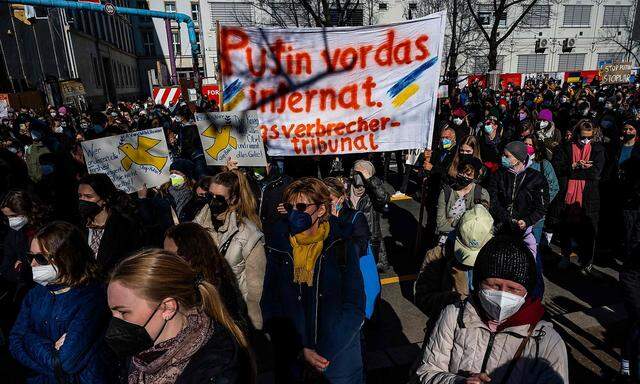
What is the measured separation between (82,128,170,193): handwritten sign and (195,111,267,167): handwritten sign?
1.86ft

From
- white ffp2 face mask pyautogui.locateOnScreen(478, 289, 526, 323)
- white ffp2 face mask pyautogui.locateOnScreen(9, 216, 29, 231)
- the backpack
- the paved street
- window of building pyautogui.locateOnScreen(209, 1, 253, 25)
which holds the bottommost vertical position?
the paved street

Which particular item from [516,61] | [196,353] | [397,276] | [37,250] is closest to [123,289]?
[196,353]

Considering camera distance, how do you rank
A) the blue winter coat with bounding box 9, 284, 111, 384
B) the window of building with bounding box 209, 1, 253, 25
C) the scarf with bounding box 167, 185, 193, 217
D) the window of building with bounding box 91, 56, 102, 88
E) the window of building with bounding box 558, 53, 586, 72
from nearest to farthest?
the blue winter coat with bounding box 9, 284, 111, 384 < the scarf with bounding box 167, 185, 193, 217 < the window of building with bounding box 91, 56, 102, 88 < the window of building with bounding box 209, 1, 253, 25 < the window of building with bounding box 558, 53, 586, 72

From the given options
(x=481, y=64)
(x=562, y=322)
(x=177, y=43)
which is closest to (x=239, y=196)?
(x=562, y=322)

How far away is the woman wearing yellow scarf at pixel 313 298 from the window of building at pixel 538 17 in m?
42.4

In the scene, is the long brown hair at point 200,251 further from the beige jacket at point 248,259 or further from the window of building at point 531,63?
the window of building at point 531,63

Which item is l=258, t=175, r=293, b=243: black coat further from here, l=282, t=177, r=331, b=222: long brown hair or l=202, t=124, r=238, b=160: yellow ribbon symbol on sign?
l=282, t=177, r=331, b=222: long brown hair

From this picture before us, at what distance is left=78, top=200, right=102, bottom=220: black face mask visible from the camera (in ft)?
11.2

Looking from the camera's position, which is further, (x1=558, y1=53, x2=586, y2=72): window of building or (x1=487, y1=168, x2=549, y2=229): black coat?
(x1=558, y1=53, x2=586, y2=72): window of building

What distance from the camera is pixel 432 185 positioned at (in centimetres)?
568

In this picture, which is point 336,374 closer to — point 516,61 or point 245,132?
point 245,132

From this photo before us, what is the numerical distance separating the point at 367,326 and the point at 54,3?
43.2 feet

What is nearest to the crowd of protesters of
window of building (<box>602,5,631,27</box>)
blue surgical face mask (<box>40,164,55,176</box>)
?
blue surgical face mask (<box>40,164,55,176</box>)

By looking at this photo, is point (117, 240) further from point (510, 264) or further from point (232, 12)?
point (232, 12)
